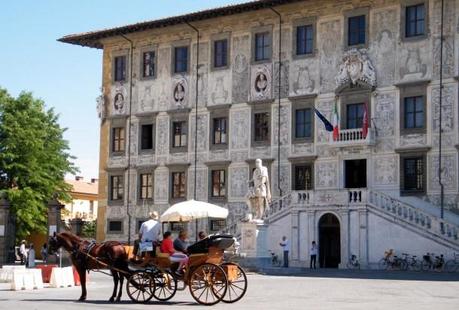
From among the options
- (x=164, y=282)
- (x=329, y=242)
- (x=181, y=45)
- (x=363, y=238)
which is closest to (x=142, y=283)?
(x=164, y=282)

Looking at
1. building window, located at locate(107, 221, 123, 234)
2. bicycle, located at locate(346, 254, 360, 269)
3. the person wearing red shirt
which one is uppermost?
building window, located at locate(107, 221, 123, 234)

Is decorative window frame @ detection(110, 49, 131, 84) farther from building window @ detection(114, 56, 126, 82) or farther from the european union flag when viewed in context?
the european union flag

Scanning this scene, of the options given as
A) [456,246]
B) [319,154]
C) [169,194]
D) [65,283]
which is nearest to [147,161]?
[169,194]

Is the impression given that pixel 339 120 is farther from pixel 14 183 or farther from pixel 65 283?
pixel 14 183

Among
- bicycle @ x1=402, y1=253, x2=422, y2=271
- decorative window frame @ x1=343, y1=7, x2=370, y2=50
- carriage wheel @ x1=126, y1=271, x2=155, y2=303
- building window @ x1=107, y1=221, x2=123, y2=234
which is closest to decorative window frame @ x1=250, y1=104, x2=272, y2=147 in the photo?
decorative window frame @ x1=343, y1=7, x2=370, y2=50

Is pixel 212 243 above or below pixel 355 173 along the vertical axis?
below

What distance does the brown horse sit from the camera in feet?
64.6

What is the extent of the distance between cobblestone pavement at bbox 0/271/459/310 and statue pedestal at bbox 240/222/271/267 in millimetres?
5545

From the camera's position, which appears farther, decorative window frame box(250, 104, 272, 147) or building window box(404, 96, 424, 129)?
decorative window frame box(250, 104, 272, 147)

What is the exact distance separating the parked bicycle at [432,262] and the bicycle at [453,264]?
0.70 ft

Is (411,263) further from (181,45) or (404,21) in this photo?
(181,45)

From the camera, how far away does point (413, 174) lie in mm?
38219

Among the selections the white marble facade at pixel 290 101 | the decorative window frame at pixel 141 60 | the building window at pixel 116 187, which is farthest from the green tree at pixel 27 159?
the decorative window frame at pixel 141 60

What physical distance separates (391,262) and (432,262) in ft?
6.08
